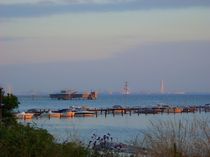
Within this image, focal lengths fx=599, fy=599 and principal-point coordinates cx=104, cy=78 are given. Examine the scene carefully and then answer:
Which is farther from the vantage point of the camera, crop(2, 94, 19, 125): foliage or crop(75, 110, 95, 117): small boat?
crop(75, 110, 95, 117): small boat

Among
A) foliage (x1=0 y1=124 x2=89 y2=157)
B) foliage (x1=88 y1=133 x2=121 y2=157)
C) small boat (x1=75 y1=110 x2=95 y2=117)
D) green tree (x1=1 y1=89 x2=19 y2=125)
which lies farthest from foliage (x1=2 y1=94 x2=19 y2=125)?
small boat (x1=75 y1=110 x2=95 y2=117)

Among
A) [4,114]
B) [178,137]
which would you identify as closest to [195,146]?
[178,137]

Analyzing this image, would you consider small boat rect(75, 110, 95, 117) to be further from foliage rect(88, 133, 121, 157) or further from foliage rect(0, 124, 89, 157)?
foliage rect(0, 124, 89, 157)

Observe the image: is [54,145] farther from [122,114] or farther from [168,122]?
[122,114]

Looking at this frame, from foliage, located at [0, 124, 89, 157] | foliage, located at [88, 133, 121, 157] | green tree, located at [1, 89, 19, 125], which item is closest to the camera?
foliage, located at [0, 124, 89, 157]

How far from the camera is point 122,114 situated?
116 meters

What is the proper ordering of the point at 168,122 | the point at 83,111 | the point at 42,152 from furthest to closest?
the point at 83,111, the point at 168,122, the point at 42,152

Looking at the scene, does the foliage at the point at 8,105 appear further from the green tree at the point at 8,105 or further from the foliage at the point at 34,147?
the foliage at the point at 34,147

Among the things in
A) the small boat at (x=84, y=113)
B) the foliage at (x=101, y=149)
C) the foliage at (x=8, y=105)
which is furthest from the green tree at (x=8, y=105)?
the small boat at (x=84, y=113)

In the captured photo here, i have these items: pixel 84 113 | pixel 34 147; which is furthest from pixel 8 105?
pixel 84 113

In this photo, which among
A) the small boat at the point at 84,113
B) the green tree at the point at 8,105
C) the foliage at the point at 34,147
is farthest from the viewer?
the small boat at the point at 84,113

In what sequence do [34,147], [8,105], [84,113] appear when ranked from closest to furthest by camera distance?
[34,147], [8,105], [84,113]

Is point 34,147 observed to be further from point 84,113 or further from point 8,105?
point 84,113

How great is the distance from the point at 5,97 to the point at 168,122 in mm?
9833
